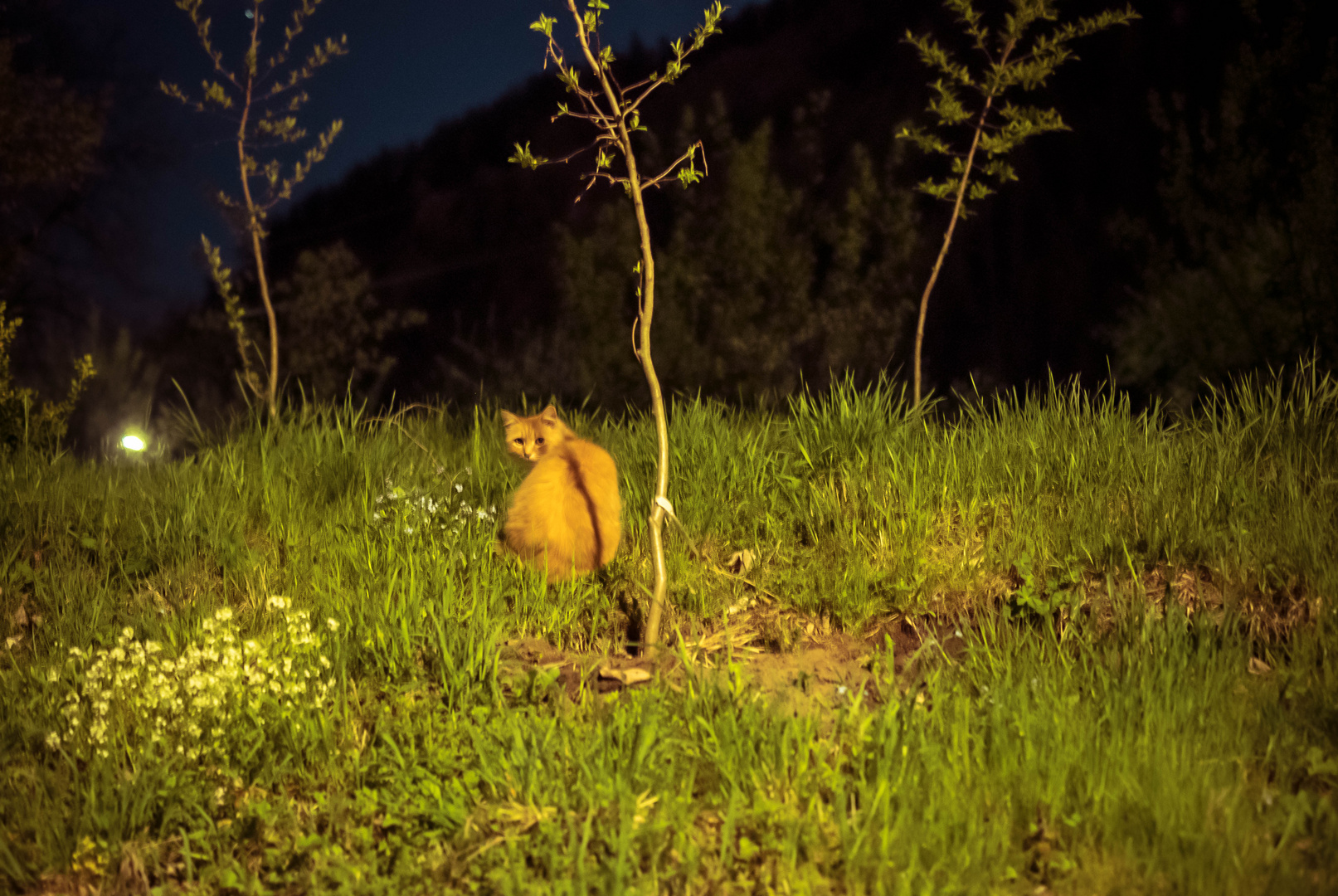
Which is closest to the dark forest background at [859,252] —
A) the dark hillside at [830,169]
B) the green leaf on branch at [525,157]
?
the dark hillside at [830,169]

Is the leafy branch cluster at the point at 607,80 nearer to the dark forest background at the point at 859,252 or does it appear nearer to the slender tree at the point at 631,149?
the slender tree at the point at 631,149

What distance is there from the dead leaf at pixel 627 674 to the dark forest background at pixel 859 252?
91.3 inches

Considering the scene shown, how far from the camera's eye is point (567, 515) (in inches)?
140

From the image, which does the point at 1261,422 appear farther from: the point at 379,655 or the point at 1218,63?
the point at 1218,63

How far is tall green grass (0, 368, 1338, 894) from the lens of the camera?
223cm

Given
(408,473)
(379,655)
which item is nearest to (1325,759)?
(379,655)

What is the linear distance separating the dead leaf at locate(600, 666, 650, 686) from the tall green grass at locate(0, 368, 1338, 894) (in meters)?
0.08

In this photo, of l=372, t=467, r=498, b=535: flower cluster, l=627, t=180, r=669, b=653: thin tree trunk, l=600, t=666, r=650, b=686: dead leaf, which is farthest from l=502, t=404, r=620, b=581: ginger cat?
l=600, t=666, r=650, b=686: dead leaf

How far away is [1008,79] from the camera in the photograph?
18.7ft

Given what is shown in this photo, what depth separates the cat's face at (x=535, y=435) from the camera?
418 centimetres

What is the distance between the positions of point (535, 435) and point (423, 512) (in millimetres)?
651

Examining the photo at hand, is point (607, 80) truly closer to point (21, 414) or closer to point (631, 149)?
point (631, 149)

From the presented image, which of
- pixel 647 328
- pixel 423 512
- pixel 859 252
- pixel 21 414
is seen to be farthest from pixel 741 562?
pixel 859 252

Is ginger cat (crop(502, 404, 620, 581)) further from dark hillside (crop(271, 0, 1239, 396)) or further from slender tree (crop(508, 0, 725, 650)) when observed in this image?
dark hillside (crop(271, 0, 1239, 396))
